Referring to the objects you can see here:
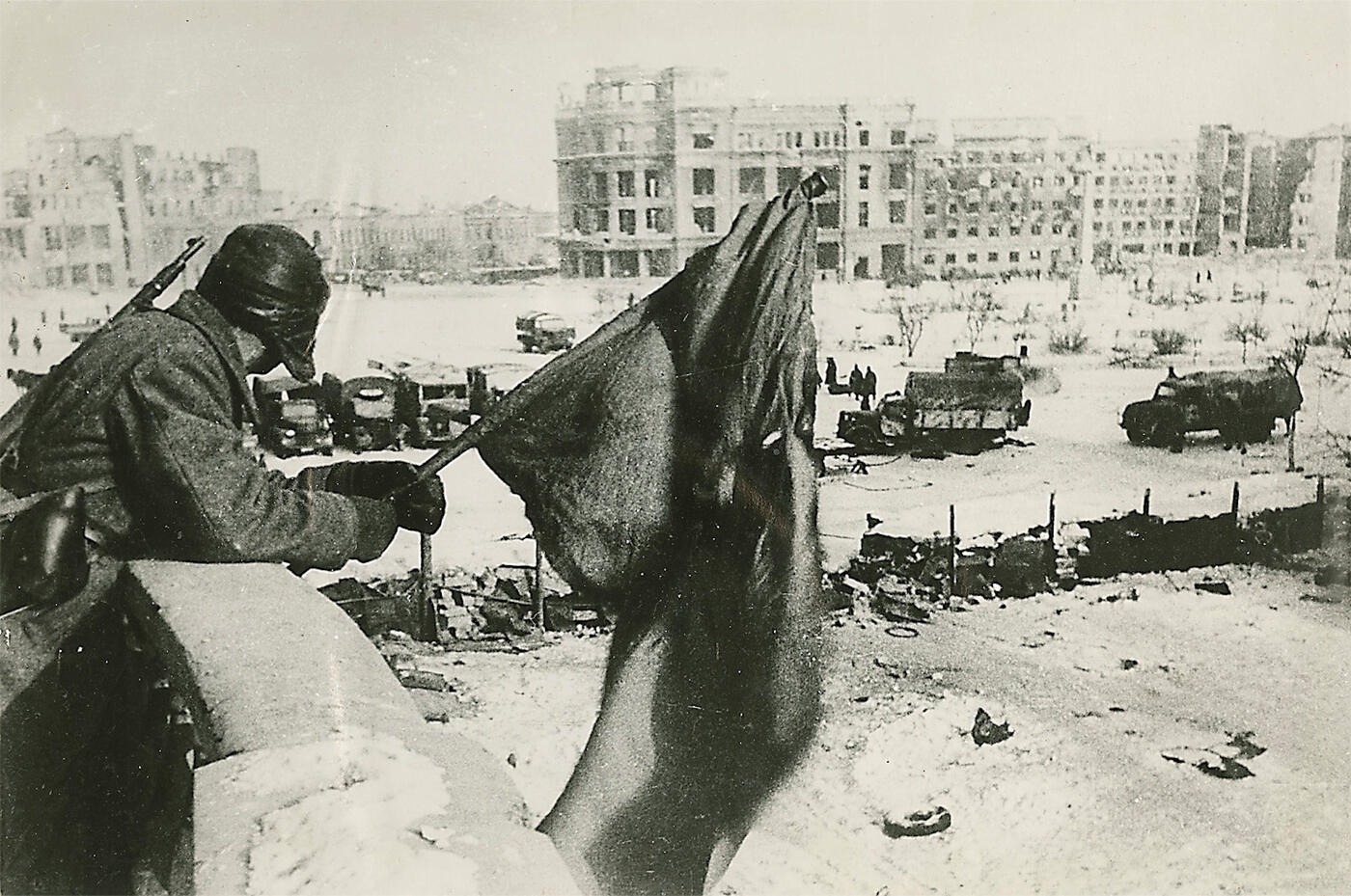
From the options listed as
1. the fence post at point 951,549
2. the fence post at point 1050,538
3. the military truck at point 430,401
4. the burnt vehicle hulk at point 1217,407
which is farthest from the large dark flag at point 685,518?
the burnt vehicle hulk at point 1217,407

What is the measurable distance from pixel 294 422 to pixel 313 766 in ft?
3.23

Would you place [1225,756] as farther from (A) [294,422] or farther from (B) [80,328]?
(B) [80,328]

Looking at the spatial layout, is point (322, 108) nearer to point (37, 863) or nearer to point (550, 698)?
point (550, 698)

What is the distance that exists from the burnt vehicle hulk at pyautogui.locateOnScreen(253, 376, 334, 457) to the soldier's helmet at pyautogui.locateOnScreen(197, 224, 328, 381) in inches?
17.0

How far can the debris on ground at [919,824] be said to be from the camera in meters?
2.05

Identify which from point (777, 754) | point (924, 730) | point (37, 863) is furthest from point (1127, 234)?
point (37, 863)

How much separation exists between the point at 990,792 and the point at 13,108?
7.28 ft

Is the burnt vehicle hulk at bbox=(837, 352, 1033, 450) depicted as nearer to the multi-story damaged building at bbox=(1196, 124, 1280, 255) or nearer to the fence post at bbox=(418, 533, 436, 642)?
the multi-story damaged building at bbox=(1196, 124, 1280, 255)

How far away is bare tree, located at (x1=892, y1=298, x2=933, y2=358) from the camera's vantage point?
7.04ft

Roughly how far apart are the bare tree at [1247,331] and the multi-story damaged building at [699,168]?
713 mm

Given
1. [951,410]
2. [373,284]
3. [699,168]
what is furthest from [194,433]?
[951,410]

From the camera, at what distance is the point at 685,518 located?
1849 mm

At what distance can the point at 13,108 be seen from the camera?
1.95 metres

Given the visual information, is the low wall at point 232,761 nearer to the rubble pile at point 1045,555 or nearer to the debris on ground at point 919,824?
the debris on ground at point 919,824
